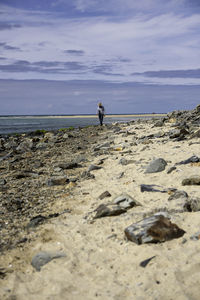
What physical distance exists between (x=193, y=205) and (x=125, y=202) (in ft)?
3.83

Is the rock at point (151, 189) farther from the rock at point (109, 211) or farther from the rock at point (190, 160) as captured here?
the rock at point (190, 160)

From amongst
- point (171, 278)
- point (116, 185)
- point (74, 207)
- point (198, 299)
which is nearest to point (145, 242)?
point (171, 278)

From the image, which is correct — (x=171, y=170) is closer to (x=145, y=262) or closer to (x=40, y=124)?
(x=145, y=262)

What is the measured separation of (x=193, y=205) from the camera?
463cm

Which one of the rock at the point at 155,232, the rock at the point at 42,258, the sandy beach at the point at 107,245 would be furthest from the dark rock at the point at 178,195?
the rock at the point at 42,258

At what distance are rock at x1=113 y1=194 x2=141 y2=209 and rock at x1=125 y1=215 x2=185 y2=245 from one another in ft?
3.20

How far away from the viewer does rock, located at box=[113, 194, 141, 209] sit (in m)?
5.06

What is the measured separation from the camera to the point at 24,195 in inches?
268

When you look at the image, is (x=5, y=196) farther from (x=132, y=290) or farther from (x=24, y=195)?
(x=132, y=290)

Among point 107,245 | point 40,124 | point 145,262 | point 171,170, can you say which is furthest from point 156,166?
point 40,124

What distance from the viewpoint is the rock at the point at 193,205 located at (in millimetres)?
4594

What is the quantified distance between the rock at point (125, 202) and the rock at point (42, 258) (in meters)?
1.56

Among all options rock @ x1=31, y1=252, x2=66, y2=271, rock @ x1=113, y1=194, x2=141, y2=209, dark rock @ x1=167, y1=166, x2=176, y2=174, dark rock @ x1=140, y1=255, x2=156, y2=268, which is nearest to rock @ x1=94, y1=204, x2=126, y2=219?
rock @ x1=113, y1=194, x2=141, y2=209

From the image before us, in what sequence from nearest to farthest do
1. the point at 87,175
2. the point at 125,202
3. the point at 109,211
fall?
the point at 109,211 → the point at 125,202 → the point at 87,175
